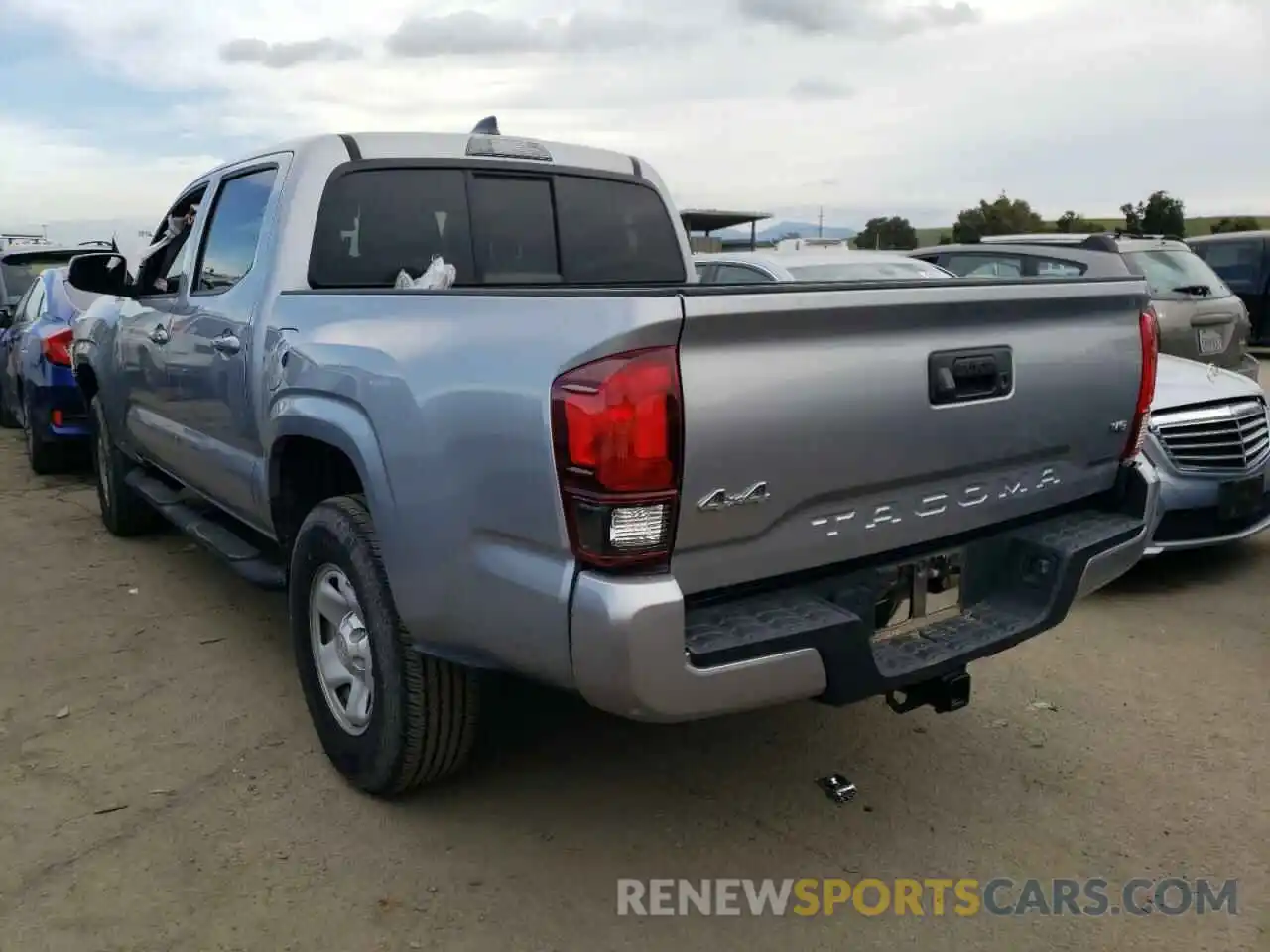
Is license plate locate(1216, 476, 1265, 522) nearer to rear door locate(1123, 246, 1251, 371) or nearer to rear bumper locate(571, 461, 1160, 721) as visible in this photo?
rear bumper locate(571, 461, 1160, 721)

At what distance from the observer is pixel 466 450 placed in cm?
252

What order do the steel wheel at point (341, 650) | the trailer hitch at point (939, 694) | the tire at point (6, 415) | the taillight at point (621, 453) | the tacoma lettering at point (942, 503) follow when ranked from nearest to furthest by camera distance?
1. the taillight at point (621, 453)
2. the tacoma lettering at point (942, 503)
3. the trailer hitch at point (939, 694)
4. the steel wheel at point (341, 650)
5. the tire at point (6, 415)

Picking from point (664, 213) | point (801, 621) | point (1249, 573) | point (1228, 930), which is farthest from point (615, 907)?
point (1249, 573)

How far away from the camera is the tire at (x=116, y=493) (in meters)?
6.18

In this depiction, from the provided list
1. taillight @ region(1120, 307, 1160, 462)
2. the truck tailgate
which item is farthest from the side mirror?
taillight @ region(1120, 307, 1160, 462)

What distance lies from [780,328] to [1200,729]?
7.65ft

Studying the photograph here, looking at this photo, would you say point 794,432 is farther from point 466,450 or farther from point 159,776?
point 159,776

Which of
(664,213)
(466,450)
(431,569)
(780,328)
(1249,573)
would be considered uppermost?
(664,213)

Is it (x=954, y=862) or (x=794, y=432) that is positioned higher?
(x=794, y=432)

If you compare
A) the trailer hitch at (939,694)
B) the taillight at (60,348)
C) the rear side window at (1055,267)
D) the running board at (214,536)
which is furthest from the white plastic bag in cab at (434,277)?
the rear side window at (1055,267)

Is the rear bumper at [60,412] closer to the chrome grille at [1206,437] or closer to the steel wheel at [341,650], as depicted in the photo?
the steel wheel at [341,650]

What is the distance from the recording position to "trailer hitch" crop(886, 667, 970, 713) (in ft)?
9.58

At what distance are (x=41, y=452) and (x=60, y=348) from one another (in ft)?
3.33

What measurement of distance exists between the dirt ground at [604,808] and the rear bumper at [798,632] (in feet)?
2.03
